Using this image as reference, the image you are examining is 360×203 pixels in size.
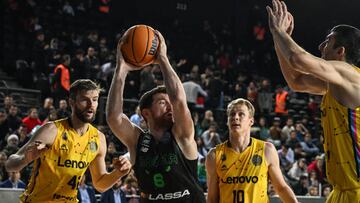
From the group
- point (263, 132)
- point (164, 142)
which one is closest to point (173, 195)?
point (164, 142)

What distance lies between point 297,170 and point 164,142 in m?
10.5

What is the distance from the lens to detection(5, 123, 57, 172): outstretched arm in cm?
562

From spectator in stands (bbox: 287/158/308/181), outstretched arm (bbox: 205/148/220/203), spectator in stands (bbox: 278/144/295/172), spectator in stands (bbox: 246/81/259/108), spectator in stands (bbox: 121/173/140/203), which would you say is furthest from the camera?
spectator in stands (bbox: 246/81/259/108)

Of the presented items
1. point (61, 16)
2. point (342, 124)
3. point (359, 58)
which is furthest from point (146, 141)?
point (61, 16)

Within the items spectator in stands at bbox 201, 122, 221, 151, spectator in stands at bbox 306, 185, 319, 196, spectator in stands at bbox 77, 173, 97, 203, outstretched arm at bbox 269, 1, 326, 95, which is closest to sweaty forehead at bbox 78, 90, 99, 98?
outstretched arm at bbox 269, 1, 326, 95

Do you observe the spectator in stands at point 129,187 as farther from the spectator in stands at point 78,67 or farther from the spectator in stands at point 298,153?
the spectator in stands at point 298,153

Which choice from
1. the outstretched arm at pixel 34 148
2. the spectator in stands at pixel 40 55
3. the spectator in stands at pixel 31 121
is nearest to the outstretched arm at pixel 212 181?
the outstretched arm at pixel 34 148

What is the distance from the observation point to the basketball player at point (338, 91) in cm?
457

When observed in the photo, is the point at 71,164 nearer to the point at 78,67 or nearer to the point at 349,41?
the point at 349,41

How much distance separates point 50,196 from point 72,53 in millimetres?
12374

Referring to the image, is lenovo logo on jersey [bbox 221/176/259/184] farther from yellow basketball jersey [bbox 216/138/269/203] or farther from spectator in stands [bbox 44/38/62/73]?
spectator in stands [bbox 44/38/62/73]

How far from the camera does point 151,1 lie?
25.5 meters

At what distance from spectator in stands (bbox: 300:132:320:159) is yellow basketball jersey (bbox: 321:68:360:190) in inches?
469

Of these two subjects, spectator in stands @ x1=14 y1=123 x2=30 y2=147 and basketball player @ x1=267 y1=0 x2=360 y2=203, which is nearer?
basketball player @ x1=267 y1=0 x2=360 y2=203
